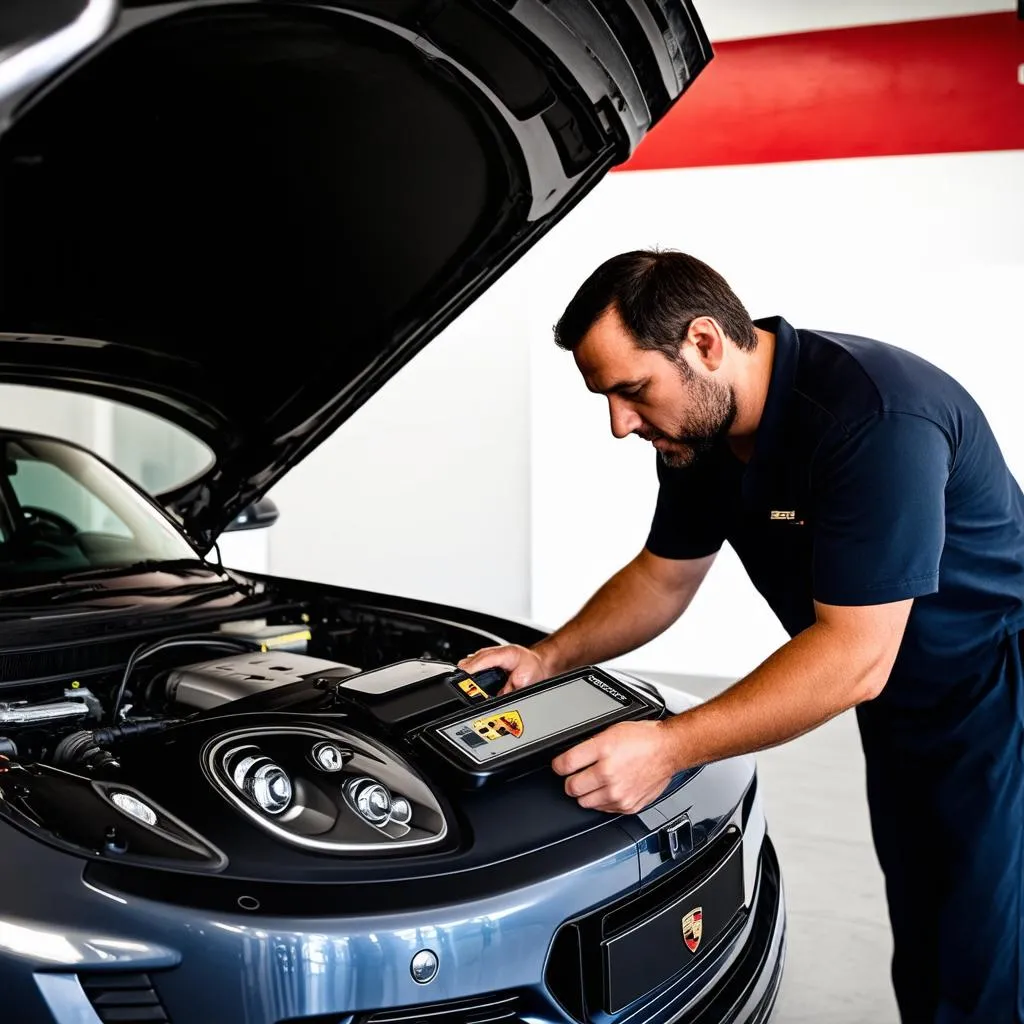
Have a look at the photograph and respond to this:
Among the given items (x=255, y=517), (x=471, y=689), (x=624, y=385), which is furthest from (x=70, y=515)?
(x=624, y=385)

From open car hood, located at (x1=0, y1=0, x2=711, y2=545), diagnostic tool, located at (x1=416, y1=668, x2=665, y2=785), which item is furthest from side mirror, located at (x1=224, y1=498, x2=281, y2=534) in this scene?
diagnostic tool, located at (x1=416, y1=668, x2=665, y2=785)

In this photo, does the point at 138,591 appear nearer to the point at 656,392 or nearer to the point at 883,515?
the point at 656,392

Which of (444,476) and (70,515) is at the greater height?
(444,476)

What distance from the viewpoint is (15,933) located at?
1102mm

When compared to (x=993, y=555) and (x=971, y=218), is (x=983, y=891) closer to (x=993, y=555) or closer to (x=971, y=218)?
(x=993, y=555)

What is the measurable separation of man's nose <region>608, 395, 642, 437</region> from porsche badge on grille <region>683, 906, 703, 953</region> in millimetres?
673

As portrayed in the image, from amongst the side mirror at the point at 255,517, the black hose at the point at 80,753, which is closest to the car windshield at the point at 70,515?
the side mirror at the point at 255,517

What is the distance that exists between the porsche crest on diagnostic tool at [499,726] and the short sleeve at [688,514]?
1.93ft

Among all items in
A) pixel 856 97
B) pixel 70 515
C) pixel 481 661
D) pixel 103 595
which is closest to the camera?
pixel 481 661

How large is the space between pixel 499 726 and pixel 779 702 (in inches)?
14.9

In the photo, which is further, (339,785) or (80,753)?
(80,753)

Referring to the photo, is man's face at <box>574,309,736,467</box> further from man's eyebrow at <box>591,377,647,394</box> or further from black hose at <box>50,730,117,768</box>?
black hose at <box>50,730,117,768</box>

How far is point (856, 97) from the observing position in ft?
15.1

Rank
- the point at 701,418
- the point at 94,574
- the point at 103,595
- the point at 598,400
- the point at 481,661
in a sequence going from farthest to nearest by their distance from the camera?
the point at 598,400 < the point at 94,574 < the point at 103,595 < the point at 481,661 < the point at 701,418
